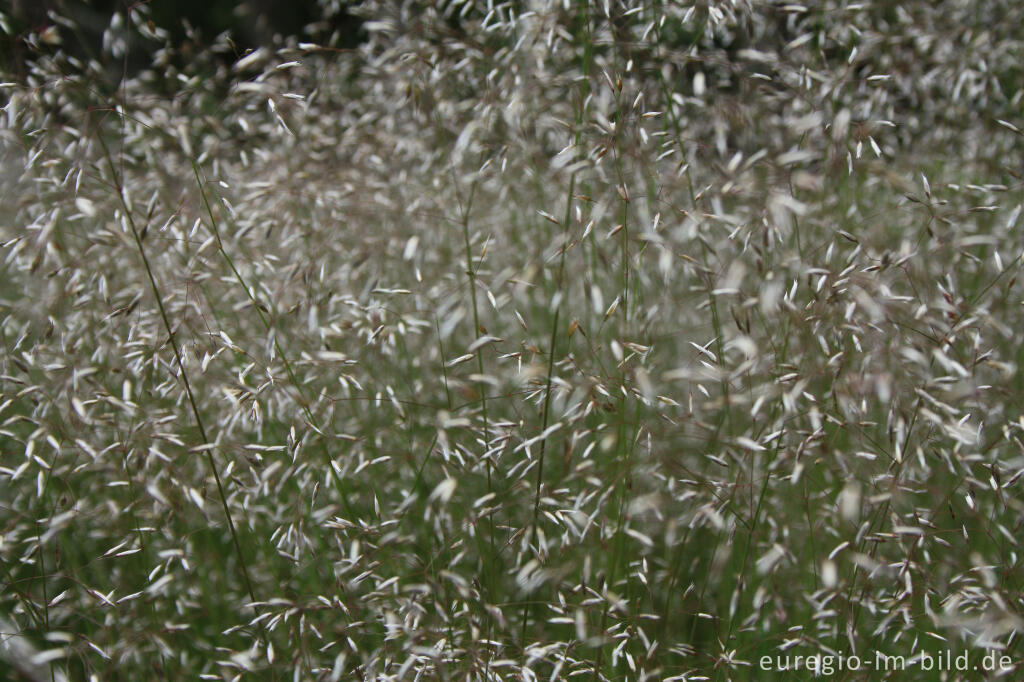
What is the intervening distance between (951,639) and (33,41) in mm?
2803

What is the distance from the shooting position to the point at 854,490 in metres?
1.21

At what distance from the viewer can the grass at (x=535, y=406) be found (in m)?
1.45

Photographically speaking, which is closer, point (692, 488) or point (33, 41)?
point (692, 488)

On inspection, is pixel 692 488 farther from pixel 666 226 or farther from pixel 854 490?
pixel 666 226

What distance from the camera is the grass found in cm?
145

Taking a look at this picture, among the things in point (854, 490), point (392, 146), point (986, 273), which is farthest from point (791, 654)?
point (392, 146)

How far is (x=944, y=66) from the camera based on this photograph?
291 cm

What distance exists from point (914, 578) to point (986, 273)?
1.82 meters

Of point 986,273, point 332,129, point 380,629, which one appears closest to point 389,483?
point 380,629

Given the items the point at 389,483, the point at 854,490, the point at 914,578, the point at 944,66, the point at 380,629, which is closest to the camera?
the point at 854,490

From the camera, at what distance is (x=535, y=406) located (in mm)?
2566

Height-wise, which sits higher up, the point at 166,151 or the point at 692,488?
the point at 166,151

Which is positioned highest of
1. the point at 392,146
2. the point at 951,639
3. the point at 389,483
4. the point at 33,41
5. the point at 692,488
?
the point at 33,41

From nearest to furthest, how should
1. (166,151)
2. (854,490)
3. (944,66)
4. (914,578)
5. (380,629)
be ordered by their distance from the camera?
(854,490), (914,578), (380,629), (944,66), (166,151)
